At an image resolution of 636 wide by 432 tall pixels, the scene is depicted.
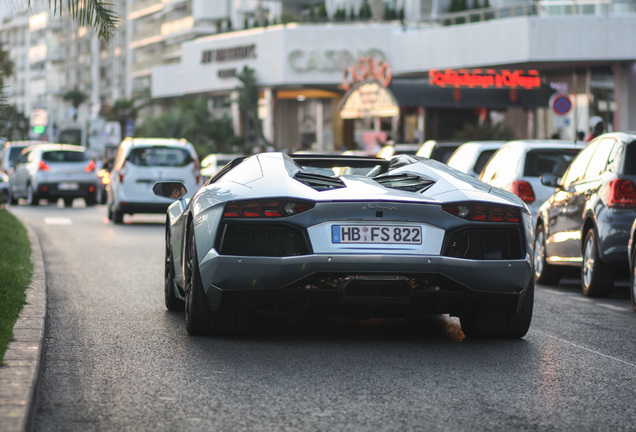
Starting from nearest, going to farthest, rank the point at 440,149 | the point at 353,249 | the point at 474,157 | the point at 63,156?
the point at 353,249
the point at 474,157
the point at 440,149
the point at 63,156

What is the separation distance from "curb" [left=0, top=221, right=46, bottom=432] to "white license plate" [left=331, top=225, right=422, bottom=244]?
175cm

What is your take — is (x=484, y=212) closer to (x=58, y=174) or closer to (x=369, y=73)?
(x=58, y=174)

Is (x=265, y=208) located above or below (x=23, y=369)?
above

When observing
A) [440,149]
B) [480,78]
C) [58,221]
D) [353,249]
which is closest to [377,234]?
[353,249]

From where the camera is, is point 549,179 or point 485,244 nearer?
point 485,244

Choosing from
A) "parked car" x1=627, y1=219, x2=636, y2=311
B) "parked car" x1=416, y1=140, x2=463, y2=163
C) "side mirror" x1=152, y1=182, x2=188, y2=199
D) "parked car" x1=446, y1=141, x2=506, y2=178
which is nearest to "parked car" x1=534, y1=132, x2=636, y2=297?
"parked car" x1=627, y1=219, x2=636, y2=311

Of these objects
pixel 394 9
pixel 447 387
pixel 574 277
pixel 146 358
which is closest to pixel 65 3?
pixel 146 358

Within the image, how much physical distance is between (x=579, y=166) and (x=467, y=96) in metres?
40.8

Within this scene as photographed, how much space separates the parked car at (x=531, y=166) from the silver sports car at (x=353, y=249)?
799 centimetres

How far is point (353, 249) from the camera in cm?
793

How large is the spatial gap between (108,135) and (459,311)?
6784cm

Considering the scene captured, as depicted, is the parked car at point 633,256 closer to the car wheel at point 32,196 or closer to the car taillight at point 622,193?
the car taillight at point 622,193

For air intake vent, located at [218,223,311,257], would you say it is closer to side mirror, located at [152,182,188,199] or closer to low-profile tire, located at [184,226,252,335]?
low-profile tire, located at [184,226,252,335]

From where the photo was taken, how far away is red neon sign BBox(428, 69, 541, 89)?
5122 cm
